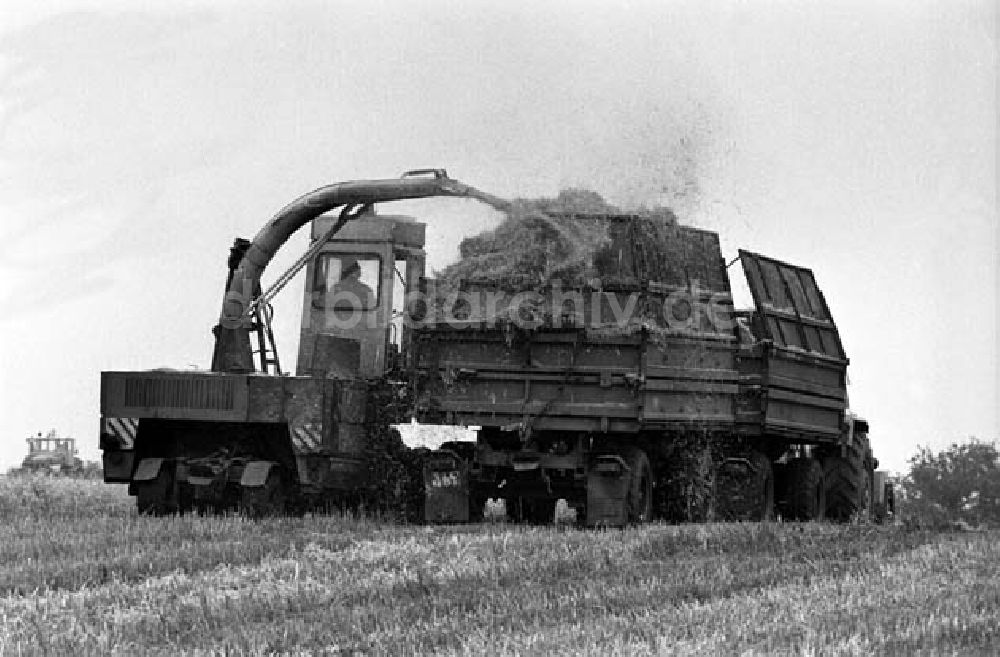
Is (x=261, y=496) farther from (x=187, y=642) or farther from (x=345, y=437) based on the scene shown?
(x=187, y=642)

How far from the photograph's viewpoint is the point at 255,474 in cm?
1925

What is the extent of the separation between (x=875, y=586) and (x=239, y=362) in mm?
11041

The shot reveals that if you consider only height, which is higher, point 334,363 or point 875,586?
point 334,363

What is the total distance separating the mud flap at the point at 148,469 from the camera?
63.9ft

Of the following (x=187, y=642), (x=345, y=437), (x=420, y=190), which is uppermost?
(x=420, y=190)

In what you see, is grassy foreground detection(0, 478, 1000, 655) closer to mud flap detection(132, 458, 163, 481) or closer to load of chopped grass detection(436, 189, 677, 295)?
mud flap detection(132, 458, 163, 481)

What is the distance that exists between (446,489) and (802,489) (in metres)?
5.37

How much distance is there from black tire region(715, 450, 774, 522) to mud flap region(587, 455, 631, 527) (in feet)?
6.57

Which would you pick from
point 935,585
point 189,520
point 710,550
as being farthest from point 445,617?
point 189,520

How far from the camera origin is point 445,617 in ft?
33.4

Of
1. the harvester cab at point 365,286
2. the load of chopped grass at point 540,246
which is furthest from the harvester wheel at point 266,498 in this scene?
the load of chopped grass at point 540,246

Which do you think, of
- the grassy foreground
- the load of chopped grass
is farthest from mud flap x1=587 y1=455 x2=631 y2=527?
the load of chopped grass

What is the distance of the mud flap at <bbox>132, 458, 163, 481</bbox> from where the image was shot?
19.5m

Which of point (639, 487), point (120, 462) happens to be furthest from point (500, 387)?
point (120, 462)
